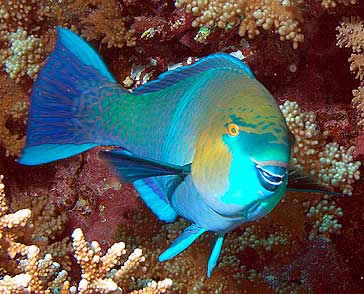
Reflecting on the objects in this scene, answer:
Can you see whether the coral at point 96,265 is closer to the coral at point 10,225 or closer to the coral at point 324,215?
the coral at point 10,225

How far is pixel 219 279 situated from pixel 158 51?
5.91 ft

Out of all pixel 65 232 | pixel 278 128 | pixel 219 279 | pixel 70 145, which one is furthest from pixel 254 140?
pixel 65 232

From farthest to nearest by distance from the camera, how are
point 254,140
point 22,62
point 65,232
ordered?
point 65,232, point 22,62, point 254,140

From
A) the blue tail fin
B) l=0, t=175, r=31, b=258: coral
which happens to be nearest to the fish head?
the blue tail fin

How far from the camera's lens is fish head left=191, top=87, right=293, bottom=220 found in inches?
61.2

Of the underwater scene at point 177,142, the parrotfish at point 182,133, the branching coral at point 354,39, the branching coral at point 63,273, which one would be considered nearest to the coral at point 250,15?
the underwater scene at point 177,142

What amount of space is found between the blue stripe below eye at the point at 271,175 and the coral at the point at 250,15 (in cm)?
169

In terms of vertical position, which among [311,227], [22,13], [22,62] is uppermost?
[22,13]

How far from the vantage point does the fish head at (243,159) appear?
1.55 m

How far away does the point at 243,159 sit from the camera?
161 cm

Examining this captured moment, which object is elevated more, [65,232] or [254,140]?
[254,140]

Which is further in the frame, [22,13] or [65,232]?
[65,232]

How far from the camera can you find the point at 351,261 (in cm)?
352

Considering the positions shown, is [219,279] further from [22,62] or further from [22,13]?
[22,13]
